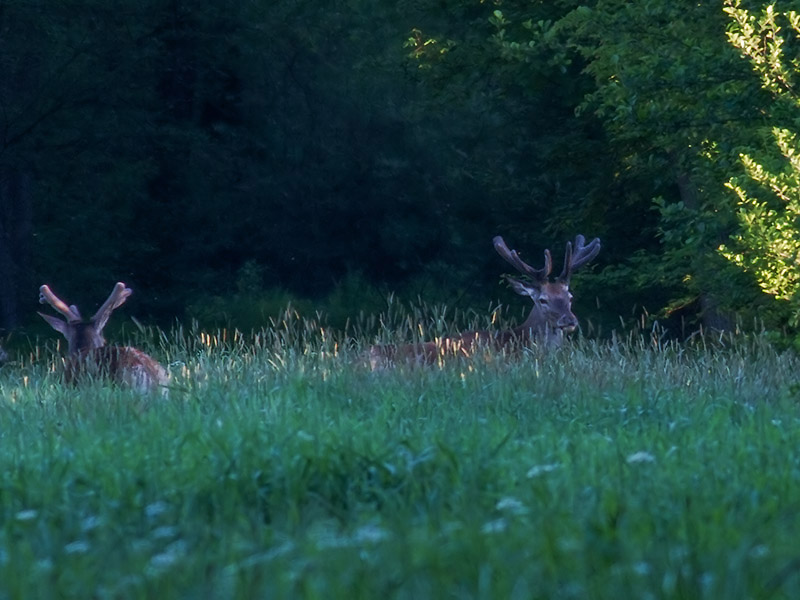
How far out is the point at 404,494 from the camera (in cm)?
516

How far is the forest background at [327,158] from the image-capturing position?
19.5m

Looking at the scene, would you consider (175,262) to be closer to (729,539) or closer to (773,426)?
(773,426)

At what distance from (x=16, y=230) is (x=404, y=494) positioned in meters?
20.1

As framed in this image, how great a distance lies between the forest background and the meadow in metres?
7.54

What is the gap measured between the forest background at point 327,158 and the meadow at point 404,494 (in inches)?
297

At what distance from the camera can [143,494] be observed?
16.9ft

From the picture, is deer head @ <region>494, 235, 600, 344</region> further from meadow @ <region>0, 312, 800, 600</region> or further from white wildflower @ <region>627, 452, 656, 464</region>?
white wildflower @ <region>627, 452, 656, 464</region>

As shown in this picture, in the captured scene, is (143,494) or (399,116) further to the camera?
(399,116)

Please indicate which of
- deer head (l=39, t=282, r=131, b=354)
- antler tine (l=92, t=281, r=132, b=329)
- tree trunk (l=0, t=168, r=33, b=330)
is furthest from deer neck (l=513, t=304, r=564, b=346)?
tree trunk (l=0, t=168, r=33, b=330)

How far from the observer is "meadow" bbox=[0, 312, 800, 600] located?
3873mm

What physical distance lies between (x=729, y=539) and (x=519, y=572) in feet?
2.32

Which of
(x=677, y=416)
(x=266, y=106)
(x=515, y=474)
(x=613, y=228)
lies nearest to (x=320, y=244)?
(x=266, y=106)

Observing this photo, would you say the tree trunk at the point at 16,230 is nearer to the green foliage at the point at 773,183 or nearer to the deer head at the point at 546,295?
the deer head at the point at 546,295

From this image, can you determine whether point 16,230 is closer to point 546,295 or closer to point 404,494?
point 546,295
